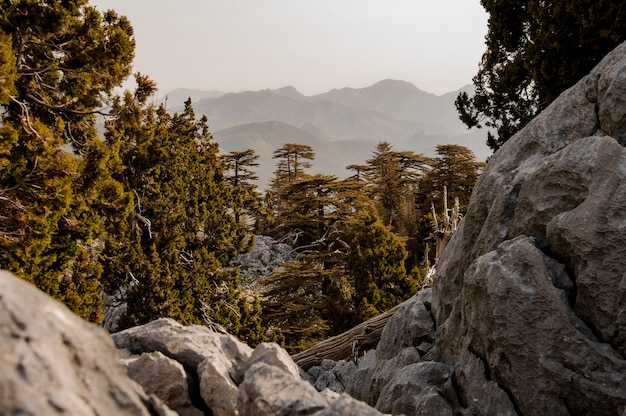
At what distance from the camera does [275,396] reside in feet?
11.3

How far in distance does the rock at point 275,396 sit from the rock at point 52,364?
1.01m

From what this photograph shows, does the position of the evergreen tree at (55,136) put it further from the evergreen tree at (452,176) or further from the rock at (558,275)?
the evergreen tree at (452,176)

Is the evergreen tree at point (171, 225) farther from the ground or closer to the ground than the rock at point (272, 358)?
farther from the ground

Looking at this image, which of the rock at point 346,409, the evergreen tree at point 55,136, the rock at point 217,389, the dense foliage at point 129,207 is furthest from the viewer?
the dense foliage at point 129,207

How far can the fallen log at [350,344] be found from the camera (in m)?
12.3

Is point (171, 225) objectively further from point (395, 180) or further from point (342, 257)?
point (395, 180)

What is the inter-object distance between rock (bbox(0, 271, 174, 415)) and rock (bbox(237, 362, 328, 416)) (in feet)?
3.30

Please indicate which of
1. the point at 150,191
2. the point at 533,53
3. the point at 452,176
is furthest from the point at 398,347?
the point at 452,176

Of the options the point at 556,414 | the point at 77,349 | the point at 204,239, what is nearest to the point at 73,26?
the point at 204,239

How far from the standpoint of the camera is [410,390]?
6.82 metres

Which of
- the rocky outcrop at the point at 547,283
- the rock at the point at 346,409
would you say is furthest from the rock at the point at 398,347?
the rock at the point at 346,409

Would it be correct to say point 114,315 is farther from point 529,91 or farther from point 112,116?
point 529,91

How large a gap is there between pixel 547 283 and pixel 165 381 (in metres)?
4.93

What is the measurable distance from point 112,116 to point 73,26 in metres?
2.90
